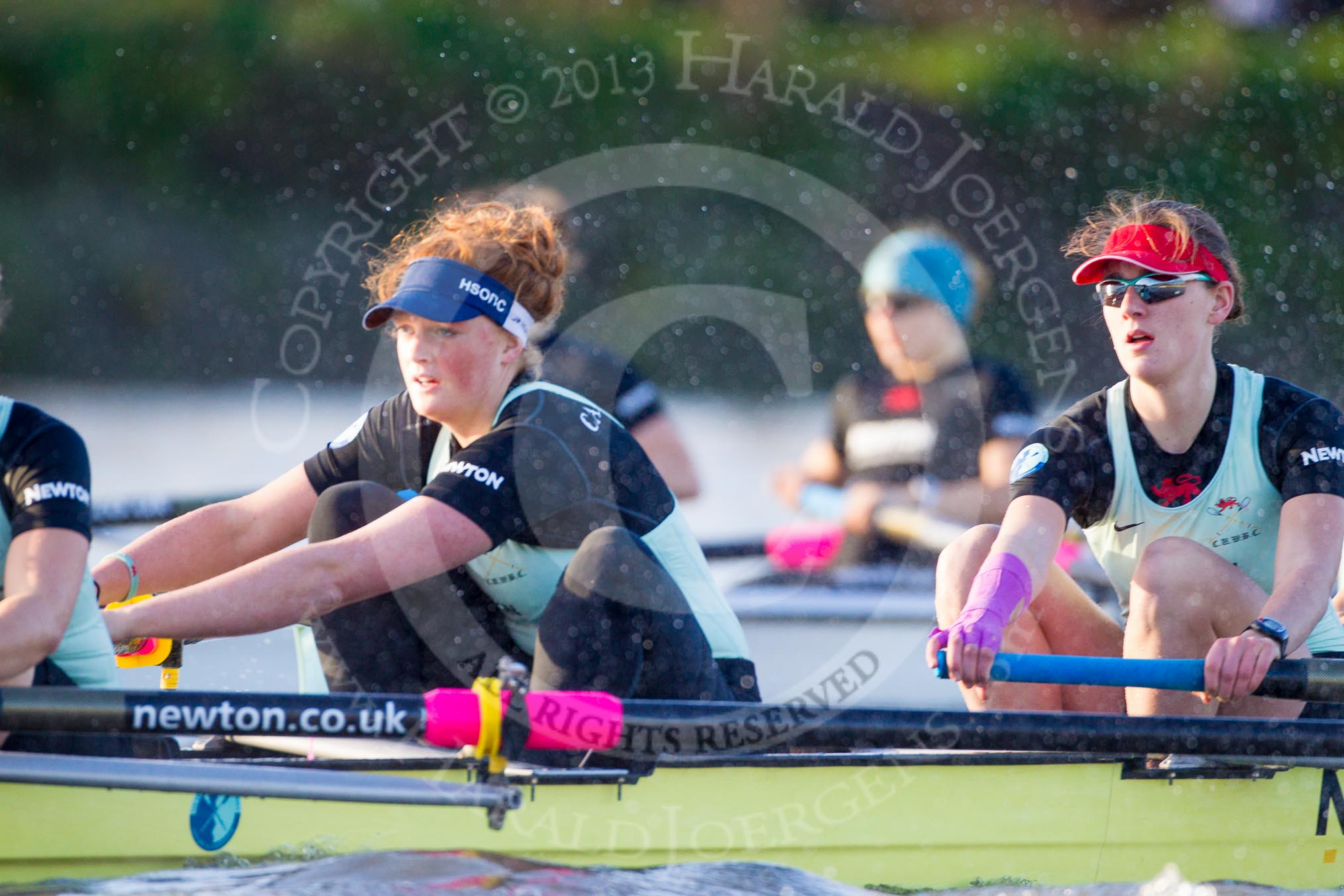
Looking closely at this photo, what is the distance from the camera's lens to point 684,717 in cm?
233

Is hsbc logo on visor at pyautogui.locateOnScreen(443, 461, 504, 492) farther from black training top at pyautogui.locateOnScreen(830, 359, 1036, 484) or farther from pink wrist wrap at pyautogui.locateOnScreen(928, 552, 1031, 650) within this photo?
black training top at pyautogui.locateOnScreen(830, 359, 1036, 484)

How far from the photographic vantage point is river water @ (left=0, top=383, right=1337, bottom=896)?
2.25m

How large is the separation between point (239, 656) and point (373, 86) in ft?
43.8

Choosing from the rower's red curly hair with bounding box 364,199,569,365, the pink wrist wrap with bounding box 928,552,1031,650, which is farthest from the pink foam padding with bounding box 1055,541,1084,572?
the rower's red curly hair with bounding box 364,199,569,365

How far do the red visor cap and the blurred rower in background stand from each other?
2.06 metres

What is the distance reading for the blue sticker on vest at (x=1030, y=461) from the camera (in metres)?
2.73

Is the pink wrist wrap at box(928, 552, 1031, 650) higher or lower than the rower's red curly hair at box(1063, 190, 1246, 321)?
lower

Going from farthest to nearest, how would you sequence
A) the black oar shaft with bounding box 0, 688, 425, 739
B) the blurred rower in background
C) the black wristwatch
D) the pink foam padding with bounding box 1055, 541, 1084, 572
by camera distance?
the blurred rower in background
the pink foam padding with bounding box 1055, 541, 1084, 572
the black wristwatch
the black oar shaft with bounding box 0, 688, 425, 739

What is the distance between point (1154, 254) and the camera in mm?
2680

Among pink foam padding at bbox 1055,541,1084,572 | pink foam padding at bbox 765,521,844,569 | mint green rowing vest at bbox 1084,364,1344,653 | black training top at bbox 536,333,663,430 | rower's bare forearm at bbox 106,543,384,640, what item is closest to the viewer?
rower's bare forearm at bbox 106,543,384,640

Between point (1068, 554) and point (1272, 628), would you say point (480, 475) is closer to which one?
point (1272, 628)

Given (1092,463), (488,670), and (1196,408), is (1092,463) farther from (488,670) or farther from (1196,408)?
(488,670)

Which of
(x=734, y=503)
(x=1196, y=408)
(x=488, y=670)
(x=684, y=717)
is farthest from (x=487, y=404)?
(x=734, y=503)

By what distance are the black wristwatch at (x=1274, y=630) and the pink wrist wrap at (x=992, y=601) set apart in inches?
15.6
